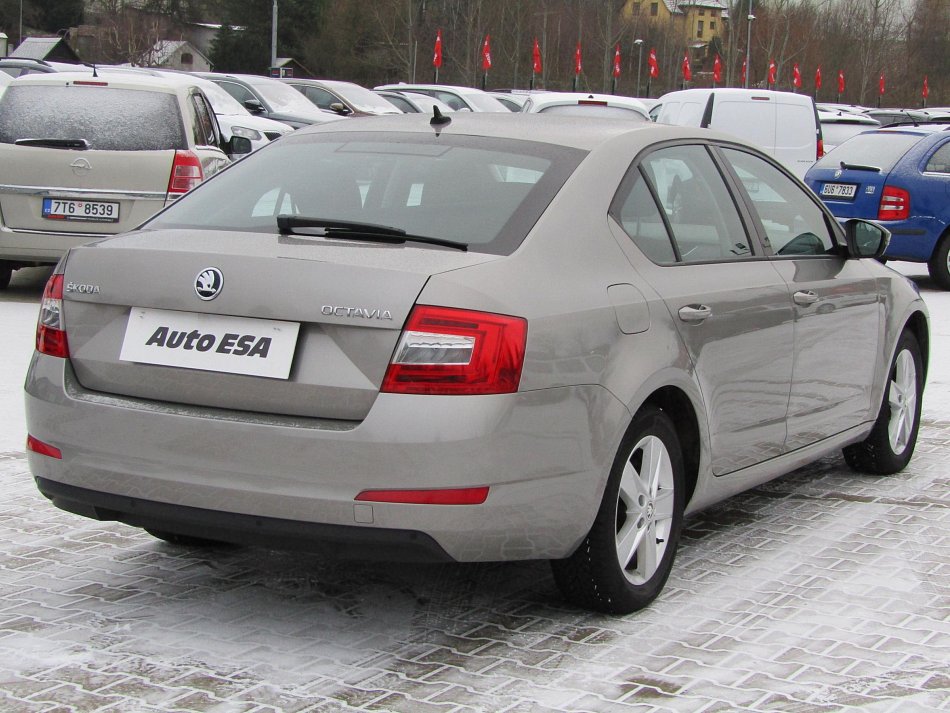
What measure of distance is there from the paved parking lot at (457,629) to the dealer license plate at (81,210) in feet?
18.7

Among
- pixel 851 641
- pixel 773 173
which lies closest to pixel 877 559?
pixel 851 641

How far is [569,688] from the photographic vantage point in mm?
3756

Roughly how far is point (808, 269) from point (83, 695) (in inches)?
124

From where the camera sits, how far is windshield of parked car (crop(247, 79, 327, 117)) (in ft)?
81.3

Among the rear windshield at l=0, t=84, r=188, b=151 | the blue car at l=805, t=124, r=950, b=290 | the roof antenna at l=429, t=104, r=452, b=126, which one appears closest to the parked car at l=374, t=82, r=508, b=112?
the blue car at l=805, t=124, r=950, b=290

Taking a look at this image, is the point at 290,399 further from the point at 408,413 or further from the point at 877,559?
the point at 877,559

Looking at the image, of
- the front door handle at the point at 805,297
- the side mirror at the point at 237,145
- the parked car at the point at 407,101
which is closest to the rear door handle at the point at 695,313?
the front door handle at the point at 805,297

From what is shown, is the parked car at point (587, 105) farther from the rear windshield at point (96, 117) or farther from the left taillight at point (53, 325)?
the left taillight at point (53, 325)

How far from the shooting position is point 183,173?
11.0 metres

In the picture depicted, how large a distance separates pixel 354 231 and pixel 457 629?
117 cm

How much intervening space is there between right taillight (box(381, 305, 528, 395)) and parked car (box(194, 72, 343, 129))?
20742 millimetres

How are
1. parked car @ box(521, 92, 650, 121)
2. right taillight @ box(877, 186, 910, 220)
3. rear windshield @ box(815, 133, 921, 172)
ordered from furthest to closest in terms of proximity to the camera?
parked car @ box(521, 92, 650, 121)
rear windshield @ box(815, 133, 921, 172)
right taillight @ box(877, 186, 910, 220)

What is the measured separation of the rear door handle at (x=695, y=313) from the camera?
4.53 meters

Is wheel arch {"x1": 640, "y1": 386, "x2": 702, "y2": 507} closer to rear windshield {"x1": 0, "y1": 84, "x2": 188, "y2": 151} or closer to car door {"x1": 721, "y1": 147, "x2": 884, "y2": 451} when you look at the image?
car door {"x1": 721, "y1": 147, "x2": 884, "y2": 451}
